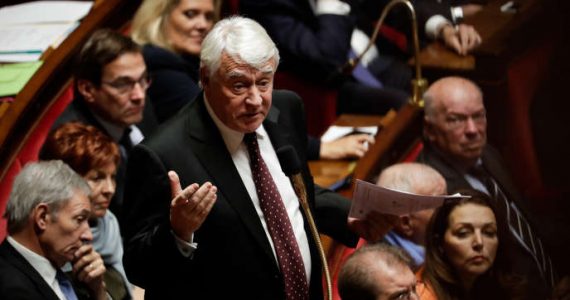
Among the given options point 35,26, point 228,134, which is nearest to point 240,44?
point 228,134

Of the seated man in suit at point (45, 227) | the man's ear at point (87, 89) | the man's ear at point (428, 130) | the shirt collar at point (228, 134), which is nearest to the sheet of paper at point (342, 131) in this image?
the man's ear at point (428, 130)

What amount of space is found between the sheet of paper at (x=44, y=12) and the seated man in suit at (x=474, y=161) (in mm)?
1099

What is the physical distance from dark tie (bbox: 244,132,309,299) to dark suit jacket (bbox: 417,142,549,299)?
2.12 feet

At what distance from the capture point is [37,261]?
213 cm

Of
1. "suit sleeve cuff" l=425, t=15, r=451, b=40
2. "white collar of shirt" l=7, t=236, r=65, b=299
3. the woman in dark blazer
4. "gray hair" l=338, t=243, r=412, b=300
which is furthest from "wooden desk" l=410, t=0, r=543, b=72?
"white collar of shirt" l=7, t=236, r=65, b=299

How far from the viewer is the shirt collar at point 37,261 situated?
6.96 ft

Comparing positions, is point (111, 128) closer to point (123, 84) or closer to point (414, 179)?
point (123, 84)

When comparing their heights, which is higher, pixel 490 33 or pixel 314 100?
pixel 490 33

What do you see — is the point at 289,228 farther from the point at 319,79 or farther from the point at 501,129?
the point at 319,79

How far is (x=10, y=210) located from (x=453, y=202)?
916mm

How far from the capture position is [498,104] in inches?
101

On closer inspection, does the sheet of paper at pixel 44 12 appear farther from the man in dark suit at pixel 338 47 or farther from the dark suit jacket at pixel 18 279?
the dark suit jacket at pixel 18 279

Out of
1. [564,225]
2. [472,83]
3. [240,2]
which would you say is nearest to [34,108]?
[240,2]

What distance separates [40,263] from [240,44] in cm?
63
